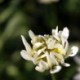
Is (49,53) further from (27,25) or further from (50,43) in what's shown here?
(27,25)

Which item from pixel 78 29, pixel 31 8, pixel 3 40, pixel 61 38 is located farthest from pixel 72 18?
pixel 61 38

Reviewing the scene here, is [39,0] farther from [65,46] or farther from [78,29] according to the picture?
[65,46]

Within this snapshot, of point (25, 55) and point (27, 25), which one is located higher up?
point (27, 25)

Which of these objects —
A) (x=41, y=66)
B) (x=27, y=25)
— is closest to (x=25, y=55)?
(x=41, y=66)

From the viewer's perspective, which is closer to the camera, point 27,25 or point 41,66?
point 41,66

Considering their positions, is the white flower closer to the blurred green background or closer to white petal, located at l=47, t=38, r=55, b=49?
white petal, located at l=47, t=38, r=55, b=49

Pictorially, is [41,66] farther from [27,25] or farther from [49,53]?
[27,25]

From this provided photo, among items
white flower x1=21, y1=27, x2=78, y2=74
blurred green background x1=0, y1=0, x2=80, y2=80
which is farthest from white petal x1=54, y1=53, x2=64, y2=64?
blurred green background x1=0, y1=0, x2=80, y2=80

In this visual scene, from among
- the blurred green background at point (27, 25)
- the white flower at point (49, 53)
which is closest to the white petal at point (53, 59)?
the white flower at point (49, 53)
